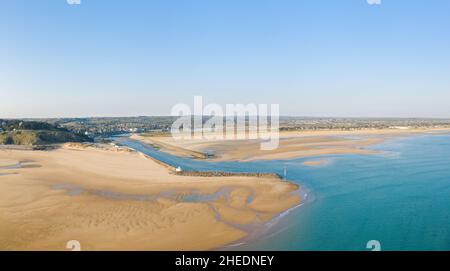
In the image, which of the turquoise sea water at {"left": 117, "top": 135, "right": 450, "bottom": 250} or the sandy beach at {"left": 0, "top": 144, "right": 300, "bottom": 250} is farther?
the sandy beach at {"left": 0, "top": 144, "right": 300, "bottom": 250}

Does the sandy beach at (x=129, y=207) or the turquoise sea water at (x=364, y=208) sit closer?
the turquoise sea water at (x=364, y=208)

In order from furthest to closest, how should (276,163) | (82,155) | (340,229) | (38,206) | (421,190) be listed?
(82,155) < (276,163) < (421,190) < (38,206) < (340,229)

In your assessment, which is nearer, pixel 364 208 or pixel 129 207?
pixel 129 207
